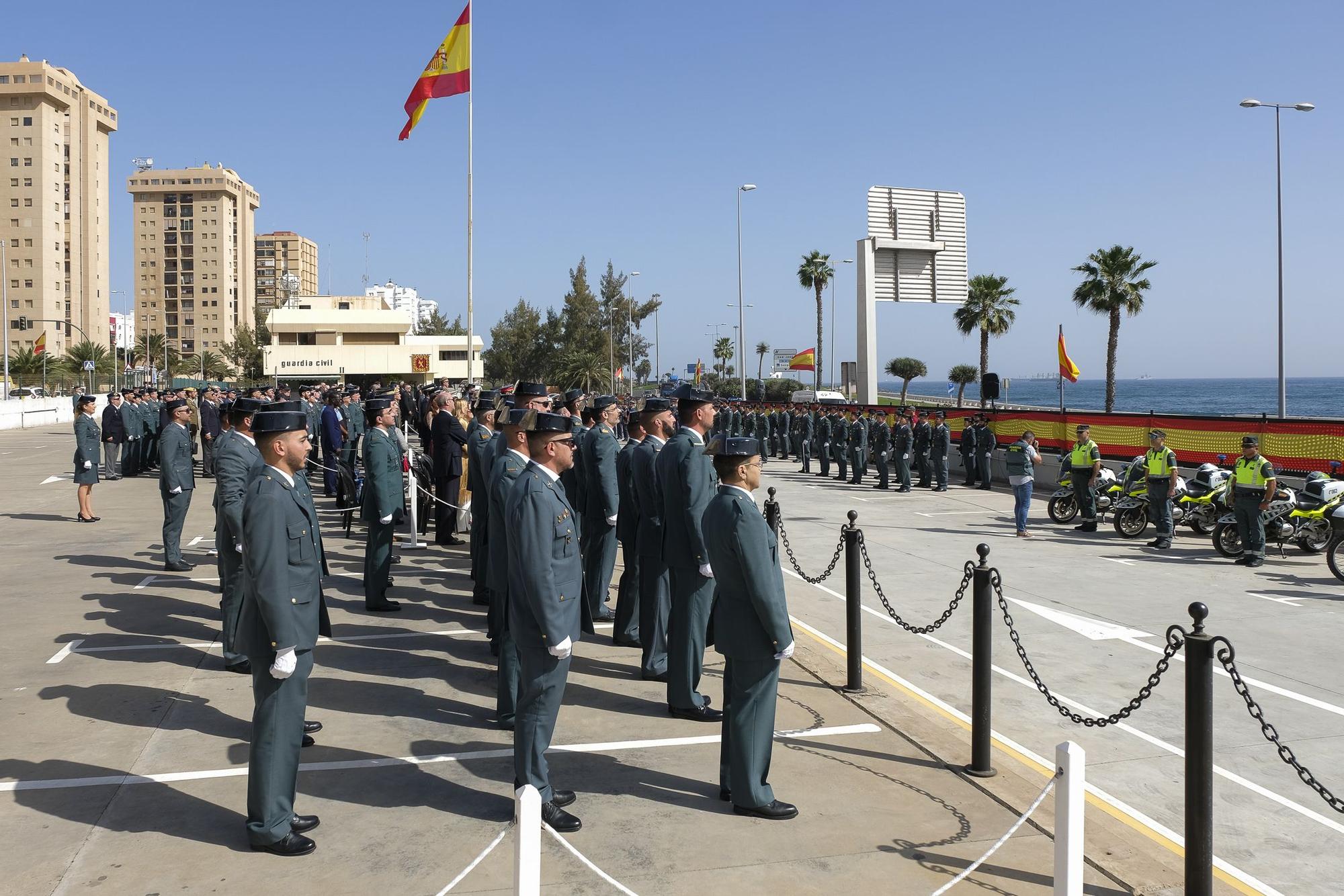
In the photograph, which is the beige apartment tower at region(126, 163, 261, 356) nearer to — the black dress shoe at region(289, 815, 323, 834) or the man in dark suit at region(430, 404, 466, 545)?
the man in dark suit at region(430, 404, 466, 545)

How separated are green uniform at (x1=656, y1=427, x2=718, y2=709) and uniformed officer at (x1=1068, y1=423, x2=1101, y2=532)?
1205 cm

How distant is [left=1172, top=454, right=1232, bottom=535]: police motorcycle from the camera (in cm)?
1614

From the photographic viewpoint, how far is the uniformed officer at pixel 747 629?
5.00m

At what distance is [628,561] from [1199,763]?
208 inches

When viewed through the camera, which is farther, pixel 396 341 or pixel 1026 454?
pixel 396 341

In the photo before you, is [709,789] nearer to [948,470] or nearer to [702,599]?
[702,599]

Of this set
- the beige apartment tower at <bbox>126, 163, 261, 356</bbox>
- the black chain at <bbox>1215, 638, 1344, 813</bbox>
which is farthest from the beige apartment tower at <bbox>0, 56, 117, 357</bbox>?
the black chain at <bbox>1215, 638, 1344, 813</bbox>

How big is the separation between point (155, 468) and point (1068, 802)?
27176 millimetres

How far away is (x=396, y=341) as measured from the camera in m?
78.9

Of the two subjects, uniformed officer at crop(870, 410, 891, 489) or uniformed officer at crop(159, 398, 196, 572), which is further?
uniformed officer at crop(870, 410, 891, 489)

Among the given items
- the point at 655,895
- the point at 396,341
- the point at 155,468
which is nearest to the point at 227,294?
the point at 396,341

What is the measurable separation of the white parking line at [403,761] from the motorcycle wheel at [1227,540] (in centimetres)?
1033

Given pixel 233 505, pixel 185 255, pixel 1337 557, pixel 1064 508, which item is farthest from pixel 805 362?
pixel 185 255

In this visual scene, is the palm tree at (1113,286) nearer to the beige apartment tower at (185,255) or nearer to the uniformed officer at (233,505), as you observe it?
the uniformed officer at (233,505)
